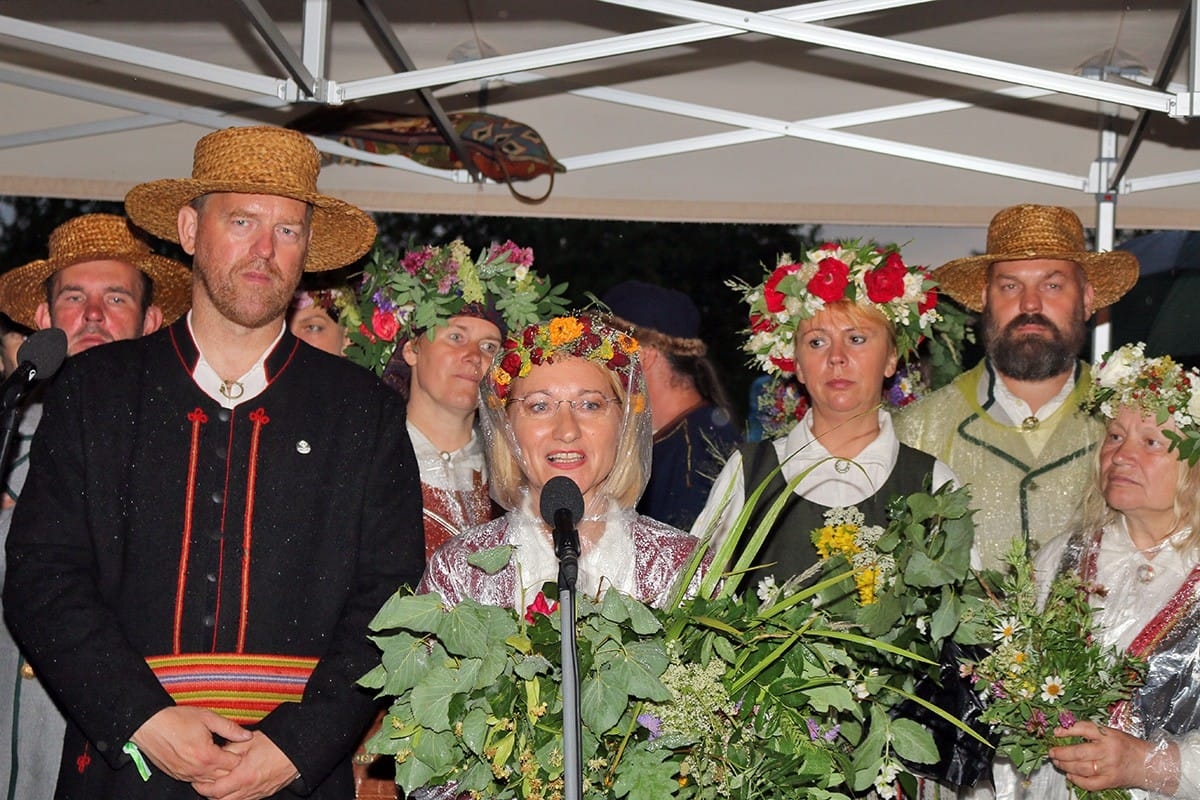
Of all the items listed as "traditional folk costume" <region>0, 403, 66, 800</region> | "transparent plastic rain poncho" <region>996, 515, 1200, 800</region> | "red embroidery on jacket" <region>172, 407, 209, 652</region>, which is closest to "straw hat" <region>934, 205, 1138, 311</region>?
"transparent plastic rain poncho" <region>996, 515, 1200, 800</region>

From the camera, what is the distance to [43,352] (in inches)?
123

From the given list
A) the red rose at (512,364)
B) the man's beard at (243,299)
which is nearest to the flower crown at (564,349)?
the red rose at (512,364)

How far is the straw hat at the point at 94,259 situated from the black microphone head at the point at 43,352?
6.08 ft

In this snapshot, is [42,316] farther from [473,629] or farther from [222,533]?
[473,629]

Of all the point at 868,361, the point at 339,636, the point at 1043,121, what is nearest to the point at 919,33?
the point at 1043,121

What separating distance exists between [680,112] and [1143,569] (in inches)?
111

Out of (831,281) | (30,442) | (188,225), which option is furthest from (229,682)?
(831,281)

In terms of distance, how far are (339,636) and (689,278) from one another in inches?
401

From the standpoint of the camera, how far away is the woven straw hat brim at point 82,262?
4.96 m

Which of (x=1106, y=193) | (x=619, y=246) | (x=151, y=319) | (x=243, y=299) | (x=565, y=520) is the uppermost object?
(x=619, y=246)

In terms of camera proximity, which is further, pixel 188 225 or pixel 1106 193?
pixel 1106 193

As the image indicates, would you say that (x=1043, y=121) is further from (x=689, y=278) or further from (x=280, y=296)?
(x=689, y=278)

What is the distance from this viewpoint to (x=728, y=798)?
2.53 metres

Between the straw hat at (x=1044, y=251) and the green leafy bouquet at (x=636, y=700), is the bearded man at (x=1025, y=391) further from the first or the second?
the green leafy bouquet at (x=636, y=700)
